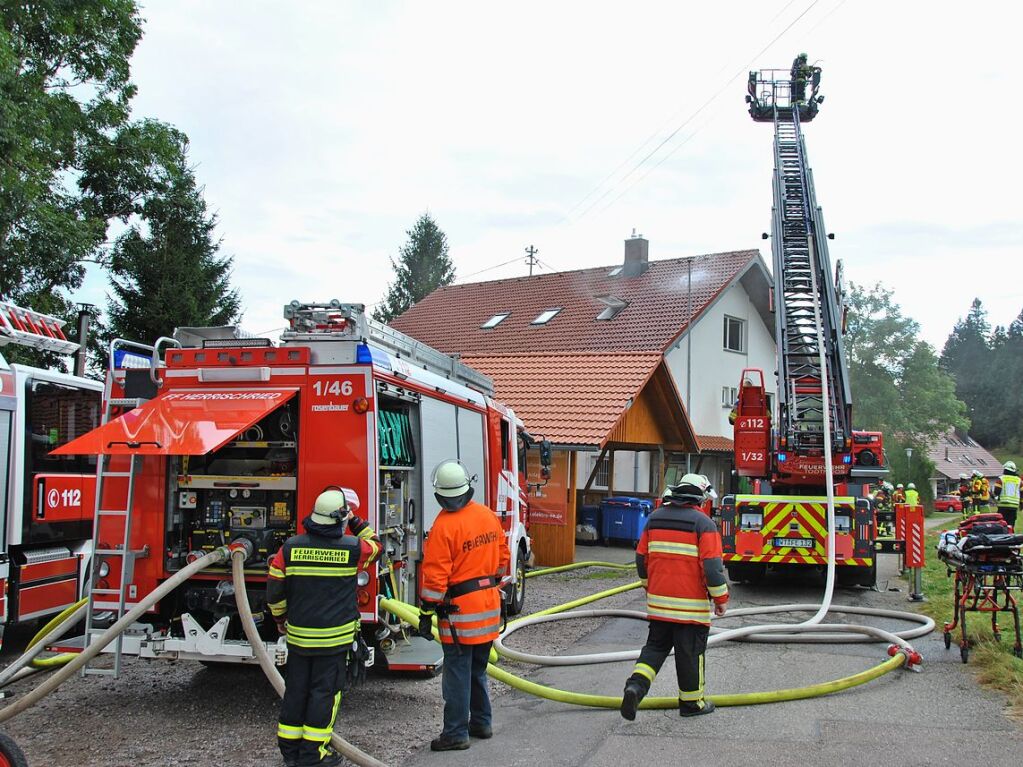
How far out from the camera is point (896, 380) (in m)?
55.7

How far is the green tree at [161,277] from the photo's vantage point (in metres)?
19.9

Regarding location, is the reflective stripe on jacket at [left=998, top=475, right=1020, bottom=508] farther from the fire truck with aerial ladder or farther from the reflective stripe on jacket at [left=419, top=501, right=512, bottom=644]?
the reflective stripe on jacket at [left=419, top=501, right=512, bottom=644]

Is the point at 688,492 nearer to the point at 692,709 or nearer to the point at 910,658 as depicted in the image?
the point at 692,709

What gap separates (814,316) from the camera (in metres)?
12.9

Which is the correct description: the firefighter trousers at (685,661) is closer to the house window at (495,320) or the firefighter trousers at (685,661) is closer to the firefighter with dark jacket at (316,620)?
the firefighter with dark jacket at (316,620)

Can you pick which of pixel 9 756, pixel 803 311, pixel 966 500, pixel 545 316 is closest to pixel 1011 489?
pixel 803 311

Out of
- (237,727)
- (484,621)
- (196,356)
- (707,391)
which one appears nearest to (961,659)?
(484,621)

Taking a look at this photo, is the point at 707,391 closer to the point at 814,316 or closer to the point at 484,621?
the point at 814,316

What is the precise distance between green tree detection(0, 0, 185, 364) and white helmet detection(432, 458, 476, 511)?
8.78 meters

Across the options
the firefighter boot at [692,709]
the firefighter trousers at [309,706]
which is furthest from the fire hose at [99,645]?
the firefighter boot at [692,709]

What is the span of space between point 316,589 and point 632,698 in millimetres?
2124

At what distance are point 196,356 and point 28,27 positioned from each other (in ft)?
35.3

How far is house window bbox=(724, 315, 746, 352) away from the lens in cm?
2583

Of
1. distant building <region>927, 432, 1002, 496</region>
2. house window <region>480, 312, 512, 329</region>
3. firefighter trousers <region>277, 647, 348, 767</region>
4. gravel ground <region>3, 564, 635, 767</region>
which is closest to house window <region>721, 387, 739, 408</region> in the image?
house window <region>480, 312, 512, 329</region>
